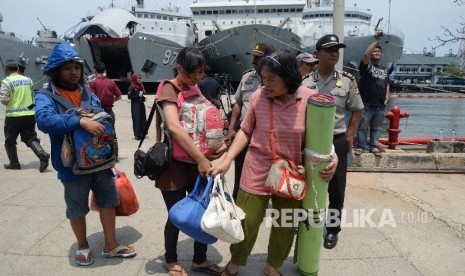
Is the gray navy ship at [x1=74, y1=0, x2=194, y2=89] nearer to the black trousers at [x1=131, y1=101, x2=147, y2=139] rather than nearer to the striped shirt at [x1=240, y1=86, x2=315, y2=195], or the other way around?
the black trousers at [x1=131, y1=101, x2=147, y2=139]

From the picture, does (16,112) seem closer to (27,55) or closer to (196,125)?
(196,125)

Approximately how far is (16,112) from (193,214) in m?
4.77

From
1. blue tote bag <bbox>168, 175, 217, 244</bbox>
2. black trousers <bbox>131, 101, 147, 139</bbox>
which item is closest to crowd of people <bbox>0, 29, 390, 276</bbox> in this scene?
blue tote bag <bbox>168, 175, 217, 244</bbox>

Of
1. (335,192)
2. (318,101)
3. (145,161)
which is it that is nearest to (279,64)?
(318,101)

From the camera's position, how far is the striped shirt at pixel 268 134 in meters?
2.45

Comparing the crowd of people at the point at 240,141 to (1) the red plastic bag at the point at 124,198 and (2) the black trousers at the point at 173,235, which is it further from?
(1) the red plastic bag at the point at 124,198

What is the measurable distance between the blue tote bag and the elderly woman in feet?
0.57

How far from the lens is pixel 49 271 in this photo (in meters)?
2.89

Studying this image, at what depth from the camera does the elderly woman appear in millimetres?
2365

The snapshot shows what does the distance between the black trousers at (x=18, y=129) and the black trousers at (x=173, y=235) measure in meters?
4.32

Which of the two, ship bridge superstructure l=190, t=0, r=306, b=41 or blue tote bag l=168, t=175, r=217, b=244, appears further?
ship bridge superstructure l=190, t=0, r=306, b=41

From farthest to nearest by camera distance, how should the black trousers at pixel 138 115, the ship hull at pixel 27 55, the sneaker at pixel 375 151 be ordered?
the ship hull at pixel 27 55
the black trousers at pixel 138 115
the sneaker at pixel 375 151

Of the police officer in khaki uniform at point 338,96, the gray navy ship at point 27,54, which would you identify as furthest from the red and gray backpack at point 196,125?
the gray navy ship at point 27,54

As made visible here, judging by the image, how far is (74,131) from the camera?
2.64 meters
